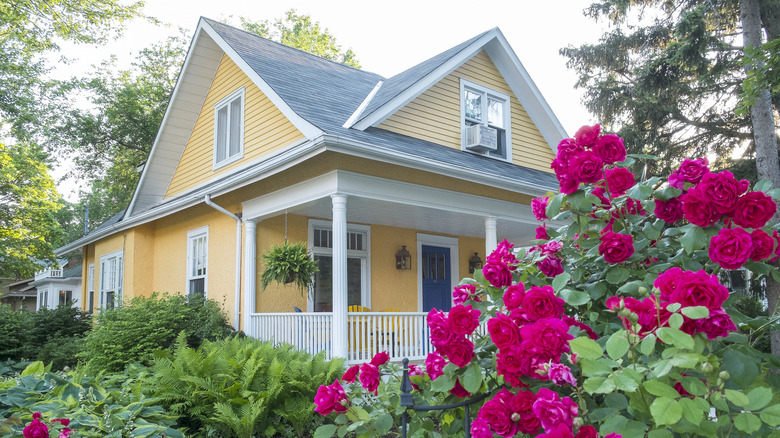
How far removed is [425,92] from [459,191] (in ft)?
7.43

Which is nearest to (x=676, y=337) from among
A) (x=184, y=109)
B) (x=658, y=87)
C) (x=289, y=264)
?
(x=289, y=264)

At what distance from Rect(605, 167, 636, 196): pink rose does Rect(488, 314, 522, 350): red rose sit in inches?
32.5

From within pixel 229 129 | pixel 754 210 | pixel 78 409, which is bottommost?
pixel 78 409

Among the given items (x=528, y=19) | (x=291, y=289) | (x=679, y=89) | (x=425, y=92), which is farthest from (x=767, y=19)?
(x=291, y=289)

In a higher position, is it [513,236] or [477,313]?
[513,236]

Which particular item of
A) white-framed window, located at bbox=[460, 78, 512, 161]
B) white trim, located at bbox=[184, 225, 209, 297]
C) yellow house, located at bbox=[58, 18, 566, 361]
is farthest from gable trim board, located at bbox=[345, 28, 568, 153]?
white trim, located at bbox=[184, 225, 209, 297]

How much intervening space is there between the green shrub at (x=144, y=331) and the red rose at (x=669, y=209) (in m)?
6.91

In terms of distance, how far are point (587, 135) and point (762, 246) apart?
2.37 ft

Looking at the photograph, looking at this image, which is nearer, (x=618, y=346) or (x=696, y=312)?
(x=696, y=312)

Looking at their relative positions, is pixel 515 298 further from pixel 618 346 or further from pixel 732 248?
pixel 732 248

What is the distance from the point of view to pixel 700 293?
1.43m

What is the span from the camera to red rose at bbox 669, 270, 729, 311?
1.42 m

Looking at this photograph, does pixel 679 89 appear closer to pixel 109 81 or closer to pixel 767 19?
pixel 767 19

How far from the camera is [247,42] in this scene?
11.4 metres
